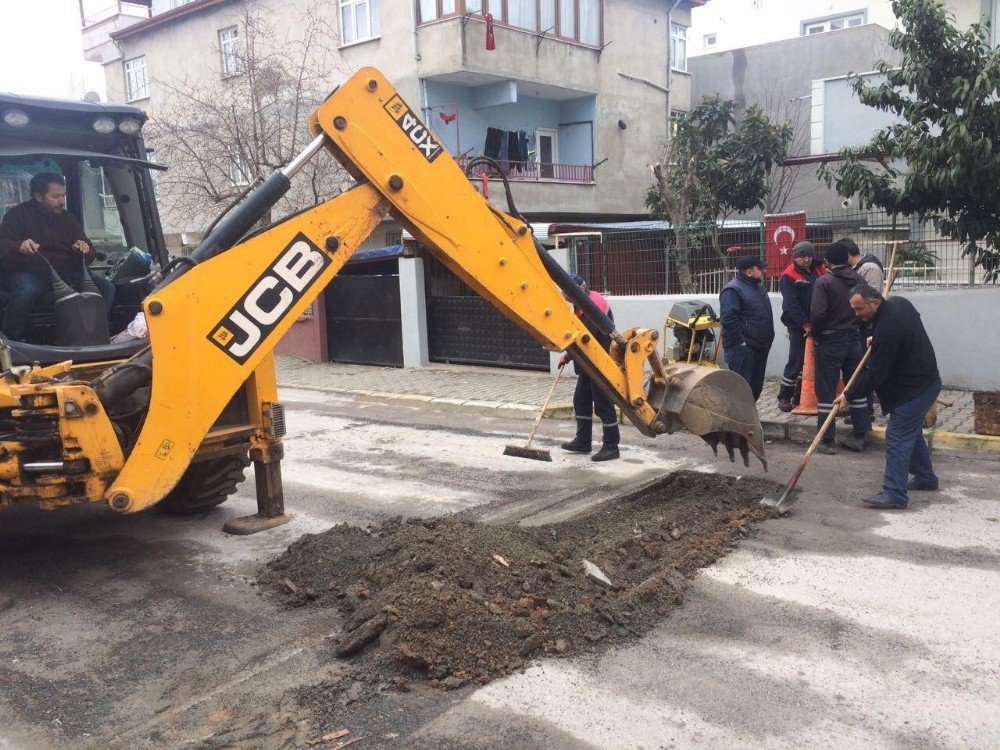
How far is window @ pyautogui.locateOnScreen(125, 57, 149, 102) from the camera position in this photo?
25.8m

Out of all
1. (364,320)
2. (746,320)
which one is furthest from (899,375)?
(364,320)

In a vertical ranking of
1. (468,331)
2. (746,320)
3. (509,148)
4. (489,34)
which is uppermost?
(489,34)

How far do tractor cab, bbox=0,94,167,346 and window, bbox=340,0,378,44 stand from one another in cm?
1535

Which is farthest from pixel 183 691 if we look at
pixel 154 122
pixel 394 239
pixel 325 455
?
A: pixel 154 122

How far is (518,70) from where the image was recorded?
67.2 feet

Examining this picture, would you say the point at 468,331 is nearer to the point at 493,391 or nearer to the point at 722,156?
the point at 493,391

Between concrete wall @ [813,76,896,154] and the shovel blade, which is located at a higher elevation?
concrete wall @ [813,76,896,154]

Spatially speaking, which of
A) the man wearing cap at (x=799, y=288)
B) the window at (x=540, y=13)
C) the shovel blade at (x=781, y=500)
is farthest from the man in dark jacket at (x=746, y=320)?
the window at (x=540, y=13)

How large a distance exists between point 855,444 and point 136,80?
24966 mm

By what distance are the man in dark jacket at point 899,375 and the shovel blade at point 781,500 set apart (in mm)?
539

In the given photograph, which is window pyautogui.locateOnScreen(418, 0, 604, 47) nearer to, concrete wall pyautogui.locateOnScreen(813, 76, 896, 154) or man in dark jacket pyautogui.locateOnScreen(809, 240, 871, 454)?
concrete wall pyautogui.locateOnScreen(813, 76, 896, 154)

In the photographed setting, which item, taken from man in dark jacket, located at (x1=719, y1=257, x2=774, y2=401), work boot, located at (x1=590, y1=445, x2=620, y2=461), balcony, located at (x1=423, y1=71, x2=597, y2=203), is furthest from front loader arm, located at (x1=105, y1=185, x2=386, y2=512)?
balcony, located at (x1=423, y1=71, x2=597, y2=203)

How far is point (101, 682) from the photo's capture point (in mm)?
4230

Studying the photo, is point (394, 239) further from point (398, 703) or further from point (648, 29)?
point (398, 703)
